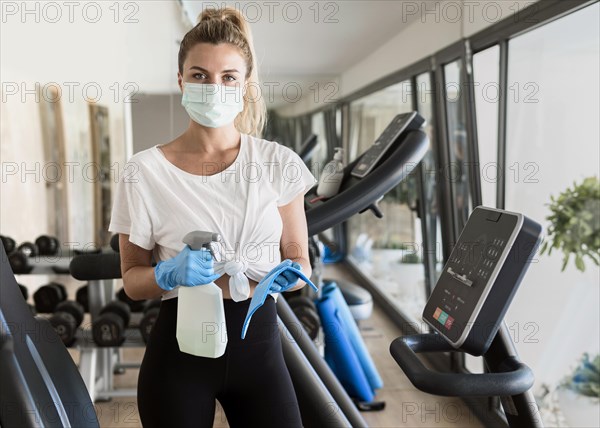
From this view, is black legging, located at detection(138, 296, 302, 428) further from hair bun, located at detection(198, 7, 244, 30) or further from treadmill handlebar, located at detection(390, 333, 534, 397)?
hair bun, located at detection(198, 7, 244, 30)

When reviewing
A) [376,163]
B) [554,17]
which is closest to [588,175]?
[554,17]

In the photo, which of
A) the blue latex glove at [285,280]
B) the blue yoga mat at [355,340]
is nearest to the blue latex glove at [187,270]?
the blue latex glove at [285,280]

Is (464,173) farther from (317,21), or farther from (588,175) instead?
(317,21)

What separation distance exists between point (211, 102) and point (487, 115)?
7.26ft

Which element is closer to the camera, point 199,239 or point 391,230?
point 199,239

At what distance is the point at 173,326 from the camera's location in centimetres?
134

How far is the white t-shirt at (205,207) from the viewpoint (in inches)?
51.4

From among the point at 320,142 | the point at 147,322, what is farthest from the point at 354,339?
the point at 320,142

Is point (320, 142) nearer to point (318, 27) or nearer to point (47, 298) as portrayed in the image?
point (318, 27)

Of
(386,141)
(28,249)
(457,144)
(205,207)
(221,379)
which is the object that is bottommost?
(221,379)

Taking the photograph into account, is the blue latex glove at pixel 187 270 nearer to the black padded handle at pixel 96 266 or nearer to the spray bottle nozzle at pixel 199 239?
the spray bottle nozzle at pixel 199 239

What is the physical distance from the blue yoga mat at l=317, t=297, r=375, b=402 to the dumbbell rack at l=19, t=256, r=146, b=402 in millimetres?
945

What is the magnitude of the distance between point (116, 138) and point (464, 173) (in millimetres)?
3541

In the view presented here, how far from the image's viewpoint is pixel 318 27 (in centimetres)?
458
